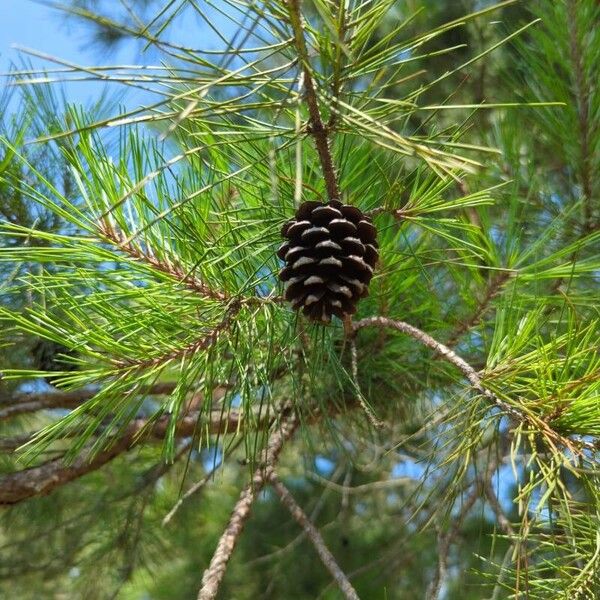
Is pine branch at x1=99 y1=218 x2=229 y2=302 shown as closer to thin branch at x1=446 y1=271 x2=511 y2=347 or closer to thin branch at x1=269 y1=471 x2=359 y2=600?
thin branch at x1=269 y1=471 x2=359 y2=600

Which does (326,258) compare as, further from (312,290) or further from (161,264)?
(161,264)

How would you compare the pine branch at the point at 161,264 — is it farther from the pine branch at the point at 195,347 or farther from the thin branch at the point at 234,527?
the thin branch at the point at 234,527

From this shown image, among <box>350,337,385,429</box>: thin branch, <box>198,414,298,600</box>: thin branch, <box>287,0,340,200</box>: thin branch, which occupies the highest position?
<box>287,0,340,200</box>: thin branch

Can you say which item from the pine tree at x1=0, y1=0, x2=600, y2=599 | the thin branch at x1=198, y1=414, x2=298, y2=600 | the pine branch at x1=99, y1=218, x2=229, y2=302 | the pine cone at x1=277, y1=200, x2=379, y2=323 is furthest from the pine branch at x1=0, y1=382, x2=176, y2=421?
the pine cone at x1=277, y1=200, x2=379, y2=323

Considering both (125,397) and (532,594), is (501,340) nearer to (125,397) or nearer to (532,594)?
(532,594)

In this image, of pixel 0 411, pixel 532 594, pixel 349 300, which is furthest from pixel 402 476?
pixel 349 300

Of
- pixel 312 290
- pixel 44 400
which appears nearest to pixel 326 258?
pixel 312 290
